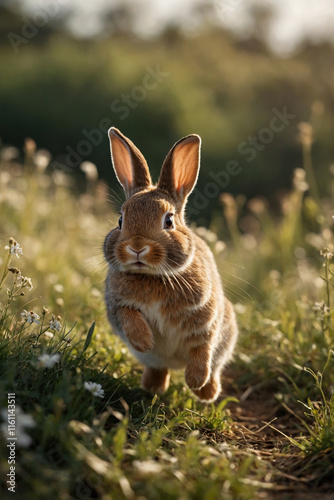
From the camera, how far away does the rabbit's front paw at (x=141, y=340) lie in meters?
3.61

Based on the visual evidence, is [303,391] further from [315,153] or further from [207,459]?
[315,153]

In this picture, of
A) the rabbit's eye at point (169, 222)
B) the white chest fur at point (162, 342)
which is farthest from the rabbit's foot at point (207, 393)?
the rabbit's eye at point (169, 222)

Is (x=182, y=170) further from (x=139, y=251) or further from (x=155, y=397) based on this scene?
(x=155, y=397)

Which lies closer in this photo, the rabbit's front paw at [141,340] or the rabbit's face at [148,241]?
the rabbit's face at [148,241]

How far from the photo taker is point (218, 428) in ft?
12.4

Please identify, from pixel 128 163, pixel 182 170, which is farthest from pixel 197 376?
pixel 128 163

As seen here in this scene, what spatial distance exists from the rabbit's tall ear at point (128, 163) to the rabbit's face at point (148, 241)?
390mm

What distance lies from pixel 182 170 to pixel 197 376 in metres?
1.41

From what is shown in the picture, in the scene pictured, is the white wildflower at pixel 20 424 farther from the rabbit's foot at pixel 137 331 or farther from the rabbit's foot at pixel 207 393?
the rabbit's foot at pixel 207 393

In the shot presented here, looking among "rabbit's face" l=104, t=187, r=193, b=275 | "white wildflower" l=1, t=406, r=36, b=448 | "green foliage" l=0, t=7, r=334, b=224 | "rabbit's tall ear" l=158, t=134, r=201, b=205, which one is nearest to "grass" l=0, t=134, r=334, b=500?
"white wildflower" l=1, t=406, r=36, b=448

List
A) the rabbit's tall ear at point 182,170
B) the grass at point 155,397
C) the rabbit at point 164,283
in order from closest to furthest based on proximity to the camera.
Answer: the grass at point 155,397 → the rabbit at point 164,283 → the rabbit's tall ear at point 182,170

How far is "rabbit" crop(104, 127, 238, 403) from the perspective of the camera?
3553mm

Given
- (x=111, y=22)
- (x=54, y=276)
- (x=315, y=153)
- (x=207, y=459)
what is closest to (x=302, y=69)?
(x=315, y=153)

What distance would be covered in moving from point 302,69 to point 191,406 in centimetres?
1447
